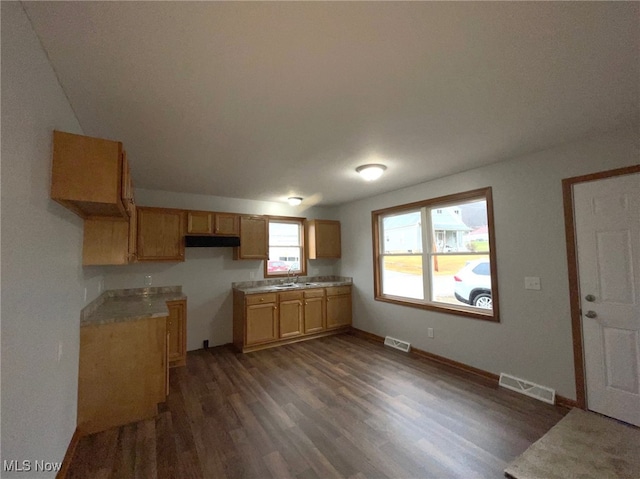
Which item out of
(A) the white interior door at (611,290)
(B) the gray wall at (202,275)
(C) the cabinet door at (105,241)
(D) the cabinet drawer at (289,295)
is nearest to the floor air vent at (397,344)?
(D) the cabinet drawer at (289,295)

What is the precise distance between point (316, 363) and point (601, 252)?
3284 mm

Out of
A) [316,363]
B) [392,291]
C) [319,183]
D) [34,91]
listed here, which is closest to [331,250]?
[392,291]

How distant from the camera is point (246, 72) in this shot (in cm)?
156

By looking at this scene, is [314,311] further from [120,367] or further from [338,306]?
[120,367]

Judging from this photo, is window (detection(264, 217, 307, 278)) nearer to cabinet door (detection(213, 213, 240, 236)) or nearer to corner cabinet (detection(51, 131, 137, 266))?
cabinet door (detection(213, 213, 240, 236))

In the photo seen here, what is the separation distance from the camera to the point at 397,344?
4.18 metres

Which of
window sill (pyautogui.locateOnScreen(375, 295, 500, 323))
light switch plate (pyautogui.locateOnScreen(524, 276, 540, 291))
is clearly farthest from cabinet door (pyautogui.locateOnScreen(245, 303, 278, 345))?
light switch plate (pyautogui.locateOnScreen(524, 276, 540, 291))

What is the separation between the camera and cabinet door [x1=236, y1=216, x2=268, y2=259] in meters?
4.48

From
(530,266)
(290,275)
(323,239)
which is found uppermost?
(323,239)

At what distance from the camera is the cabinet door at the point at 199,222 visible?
4070mm

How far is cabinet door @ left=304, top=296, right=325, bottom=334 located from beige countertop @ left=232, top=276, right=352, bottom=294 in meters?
0.26

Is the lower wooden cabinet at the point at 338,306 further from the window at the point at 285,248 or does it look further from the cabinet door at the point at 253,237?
the cabinet door at the point at 253,237

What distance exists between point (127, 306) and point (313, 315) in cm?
275

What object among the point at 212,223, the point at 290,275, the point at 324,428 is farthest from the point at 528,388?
the point at 212,223
